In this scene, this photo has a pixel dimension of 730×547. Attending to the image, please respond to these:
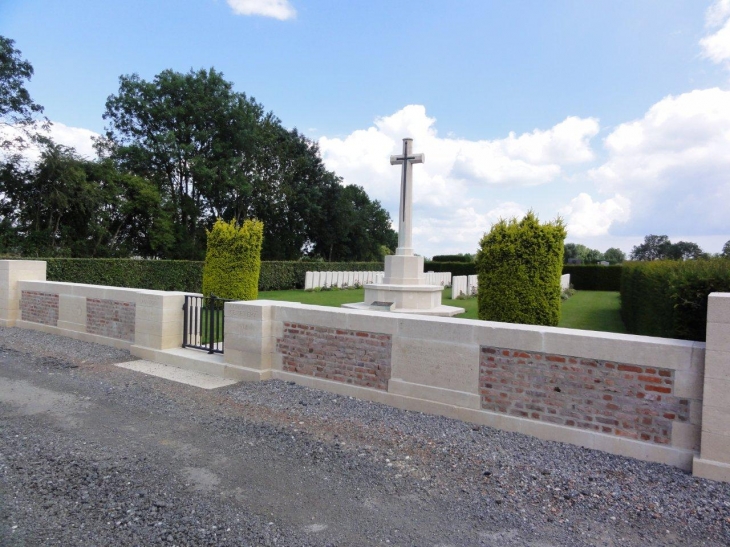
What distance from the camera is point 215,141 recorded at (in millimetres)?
26719

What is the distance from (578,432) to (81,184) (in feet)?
70.9

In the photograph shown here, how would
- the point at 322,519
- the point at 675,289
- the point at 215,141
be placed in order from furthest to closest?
1. the point at 215,141
2. the point at 675,289
3. the point at 322,519

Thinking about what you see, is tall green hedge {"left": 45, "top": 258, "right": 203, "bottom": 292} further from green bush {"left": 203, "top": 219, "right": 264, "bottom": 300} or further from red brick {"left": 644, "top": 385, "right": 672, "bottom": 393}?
red brick {"left": 644, "top": 385, "right": 672, "bottom": 393}

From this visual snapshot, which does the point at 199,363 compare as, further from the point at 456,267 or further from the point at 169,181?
the point at 456,267

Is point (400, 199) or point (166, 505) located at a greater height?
point (400, 199)

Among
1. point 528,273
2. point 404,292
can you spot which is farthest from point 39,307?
point 528,273

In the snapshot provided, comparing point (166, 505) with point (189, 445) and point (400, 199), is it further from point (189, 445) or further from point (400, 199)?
point (400, 199)

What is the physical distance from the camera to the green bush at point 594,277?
2780 cm

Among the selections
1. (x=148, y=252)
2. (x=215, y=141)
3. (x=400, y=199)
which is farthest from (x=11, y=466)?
(x=215, y=141)

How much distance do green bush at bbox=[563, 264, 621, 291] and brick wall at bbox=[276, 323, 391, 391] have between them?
1030 inches

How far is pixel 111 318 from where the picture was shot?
8.06m

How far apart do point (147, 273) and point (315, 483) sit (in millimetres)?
14284

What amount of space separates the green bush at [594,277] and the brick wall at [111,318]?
85.9 feet

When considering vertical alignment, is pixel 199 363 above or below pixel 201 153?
below
